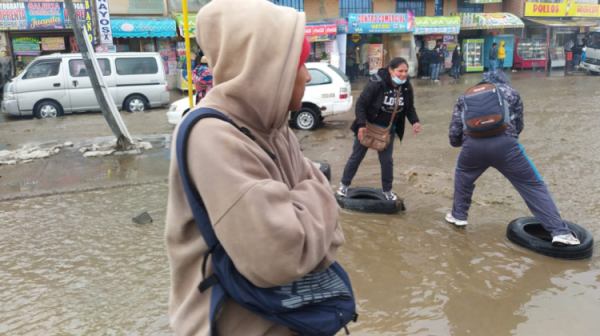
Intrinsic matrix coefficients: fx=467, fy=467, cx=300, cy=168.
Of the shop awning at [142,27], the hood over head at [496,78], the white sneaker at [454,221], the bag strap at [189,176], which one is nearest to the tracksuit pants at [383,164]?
the white sneaker at [454,221]

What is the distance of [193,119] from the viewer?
1230 mm

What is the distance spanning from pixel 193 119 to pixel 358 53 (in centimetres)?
2300

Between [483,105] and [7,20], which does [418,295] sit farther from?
[7,20]

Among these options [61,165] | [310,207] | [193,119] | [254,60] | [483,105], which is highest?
[254,60]

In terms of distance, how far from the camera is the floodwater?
3283 mm

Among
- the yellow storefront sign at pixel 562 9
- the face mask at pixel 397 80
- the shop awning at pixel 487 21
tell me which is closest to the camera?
the face mask at pixel 397 80

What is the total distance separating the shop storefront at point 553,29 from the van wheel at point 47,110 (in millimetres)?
23729

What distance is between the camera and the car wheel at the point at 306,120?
10.8m

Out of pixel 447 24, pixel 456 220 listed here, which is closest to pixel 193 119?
pixel 456 220

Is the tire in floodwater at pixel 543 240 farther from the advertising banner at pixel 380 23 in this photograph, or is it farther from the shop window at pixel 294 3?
the shop window at pixel 294 3

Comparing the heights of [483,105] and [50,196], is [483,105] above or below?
above

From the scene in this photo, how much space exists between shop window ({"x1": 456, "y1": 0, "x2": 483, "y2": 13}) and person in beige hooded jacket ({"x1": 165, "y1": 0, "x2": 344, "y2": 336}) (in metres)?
28.6

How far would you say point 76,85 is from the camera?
13523 millimetres

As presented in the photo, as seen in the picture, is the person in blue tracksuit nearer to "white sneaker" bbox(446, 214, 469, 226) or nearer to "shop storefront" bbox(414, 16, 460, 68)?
"white sneaker" bbox(446, 214, 469, 226)
